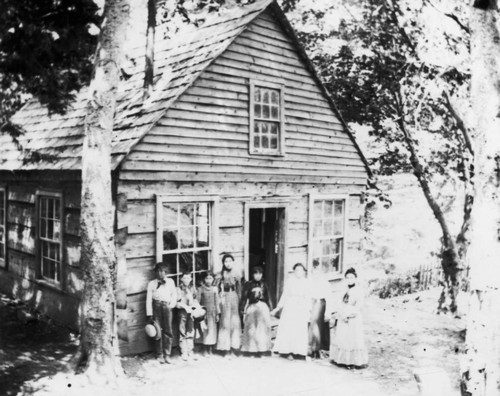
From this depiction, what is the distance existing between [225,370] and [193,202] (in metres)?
3.20

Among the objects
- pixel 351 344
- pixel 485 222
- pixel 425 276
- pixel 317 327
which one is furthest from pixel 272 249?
pixel 425 276

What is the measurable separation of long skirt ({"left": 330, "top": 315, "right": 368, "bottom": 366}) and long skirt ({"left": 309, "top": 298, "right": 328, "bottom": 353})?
51 cm

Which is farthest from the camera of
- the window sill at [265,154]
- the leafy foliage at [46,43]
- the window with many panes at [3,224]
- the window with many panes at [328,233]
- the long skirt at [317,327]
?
the window with many panes at [3,224]

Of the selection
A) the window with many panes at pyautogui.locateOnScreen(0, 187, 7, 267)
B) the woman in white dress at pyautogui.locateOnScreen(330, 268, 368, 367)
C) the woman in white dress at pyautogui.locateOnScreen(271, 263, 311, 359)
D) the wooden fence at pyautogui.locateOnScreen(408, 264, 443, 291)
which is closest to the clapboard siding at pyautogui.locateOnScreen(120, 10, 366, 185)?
the woman in white dress at pyautogui.locateOnScreen(271, 263, 311, 359)

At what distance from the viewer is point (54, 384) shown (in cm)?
722

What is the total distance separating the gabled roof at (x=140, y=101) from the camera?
9.28 m

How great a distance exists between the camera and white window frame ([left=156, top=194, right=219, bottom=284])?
29.8 feet

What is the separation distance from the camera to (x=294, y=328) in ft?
30.8

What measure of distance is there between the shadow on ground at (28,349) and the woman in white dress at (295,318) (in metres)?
3.88

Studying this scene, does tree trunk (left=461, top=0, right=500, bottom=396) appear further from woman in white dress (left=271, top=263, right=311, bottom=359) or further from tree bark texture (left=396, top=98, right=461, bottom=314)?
tree bark texture (left=396, top=98, right=461, bottom=314)

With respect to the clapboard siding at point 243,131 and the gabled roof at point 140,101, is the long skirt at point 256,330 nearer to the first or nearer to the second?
the clapboard siding at point 243,131

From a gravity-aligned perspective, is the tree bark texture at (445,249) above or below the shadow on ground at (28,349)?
above

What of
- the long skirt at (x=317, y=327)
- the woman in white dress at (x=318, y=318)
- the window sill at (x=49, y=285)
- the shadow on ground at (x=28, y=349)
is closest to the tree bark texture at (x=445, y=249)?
the woman in white dress at (x=318, y=318)

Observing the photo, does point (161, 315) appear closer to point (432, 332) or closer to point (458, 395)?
point (458, 395)
